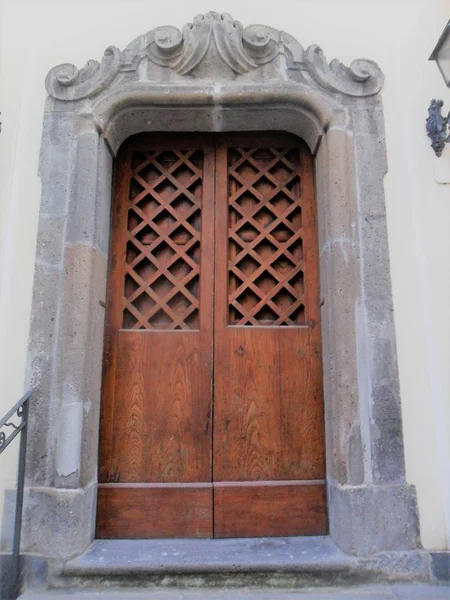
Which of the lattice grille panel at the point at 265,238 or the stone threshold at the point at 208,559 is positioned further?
the lattice grille panel at the point at 265,238

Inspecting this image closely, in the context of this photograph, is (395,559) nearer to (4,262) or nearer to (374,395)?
(374,395)

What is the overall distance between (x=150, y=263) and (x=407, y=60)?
223cm

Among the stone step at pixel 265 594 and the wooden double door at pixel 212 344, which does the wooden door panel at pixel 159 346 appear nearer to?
the wooden double door at pixel 212 344

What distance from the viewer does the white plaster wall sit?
292cm

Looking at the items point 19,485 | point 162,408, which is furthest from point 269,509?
point 19,485

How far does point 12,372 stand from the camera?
297cm

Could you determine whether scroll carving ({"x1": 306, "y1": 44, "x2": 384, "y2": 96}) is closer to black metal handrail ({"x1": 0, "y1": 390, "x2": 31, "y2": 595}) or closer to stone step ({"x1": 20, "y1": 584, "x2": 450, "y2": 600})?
black metal handrail ({"x1": 0, "y1": 390, "x2": 31, "y2": 595})

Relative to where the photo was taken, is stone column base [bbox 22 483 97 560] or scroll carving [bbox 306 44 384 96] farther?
scroll carving [bbox 306 44 384 96]

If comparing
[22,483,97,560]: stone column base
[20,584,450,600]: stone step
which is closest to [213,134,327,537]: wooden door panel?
[20,584,450,600]: stone step

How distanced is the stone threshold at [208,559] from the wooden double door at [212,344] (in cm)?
16

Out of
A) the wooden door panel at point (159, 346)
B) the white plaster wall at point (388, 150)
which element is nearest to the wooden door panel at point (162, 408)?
the wooden door panel at point (159, 346)

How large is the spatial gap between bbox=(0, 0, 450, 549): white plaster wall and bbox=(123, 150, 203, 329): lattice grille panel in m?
0.65

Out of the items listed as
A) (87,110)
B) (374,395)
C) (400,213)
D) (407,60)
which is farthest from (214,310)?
(407,60)

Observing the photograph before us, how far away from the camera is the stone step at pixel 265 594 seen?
2.55 m
